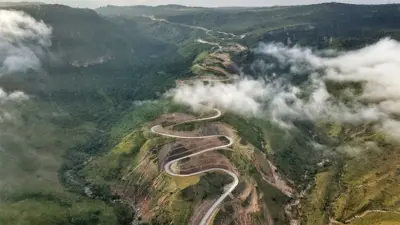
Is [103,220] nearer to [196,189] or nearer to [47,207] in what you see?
[47,207]

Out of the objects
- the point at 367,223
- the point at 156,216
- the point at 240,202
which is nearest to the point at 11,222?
the point at 156,216

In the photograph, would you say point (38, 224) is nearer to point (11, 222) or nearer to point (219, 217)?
point (11, 222)

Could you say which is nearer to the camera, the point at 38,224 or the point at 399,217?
the point at 38,224

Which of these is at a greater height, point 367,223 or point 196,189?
point 196,189

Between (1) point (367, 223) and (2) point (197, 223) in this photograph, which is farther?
(1) point (367, 223)

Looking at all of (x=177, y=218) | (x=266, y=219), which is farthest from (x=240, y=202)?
(x=177, y=218)

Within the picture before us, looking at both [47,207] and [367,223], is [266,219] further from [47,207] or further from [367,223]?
[47,207]

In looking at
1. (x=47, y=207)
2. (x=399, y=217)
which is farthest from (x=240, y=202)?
(x=47, y=207)
